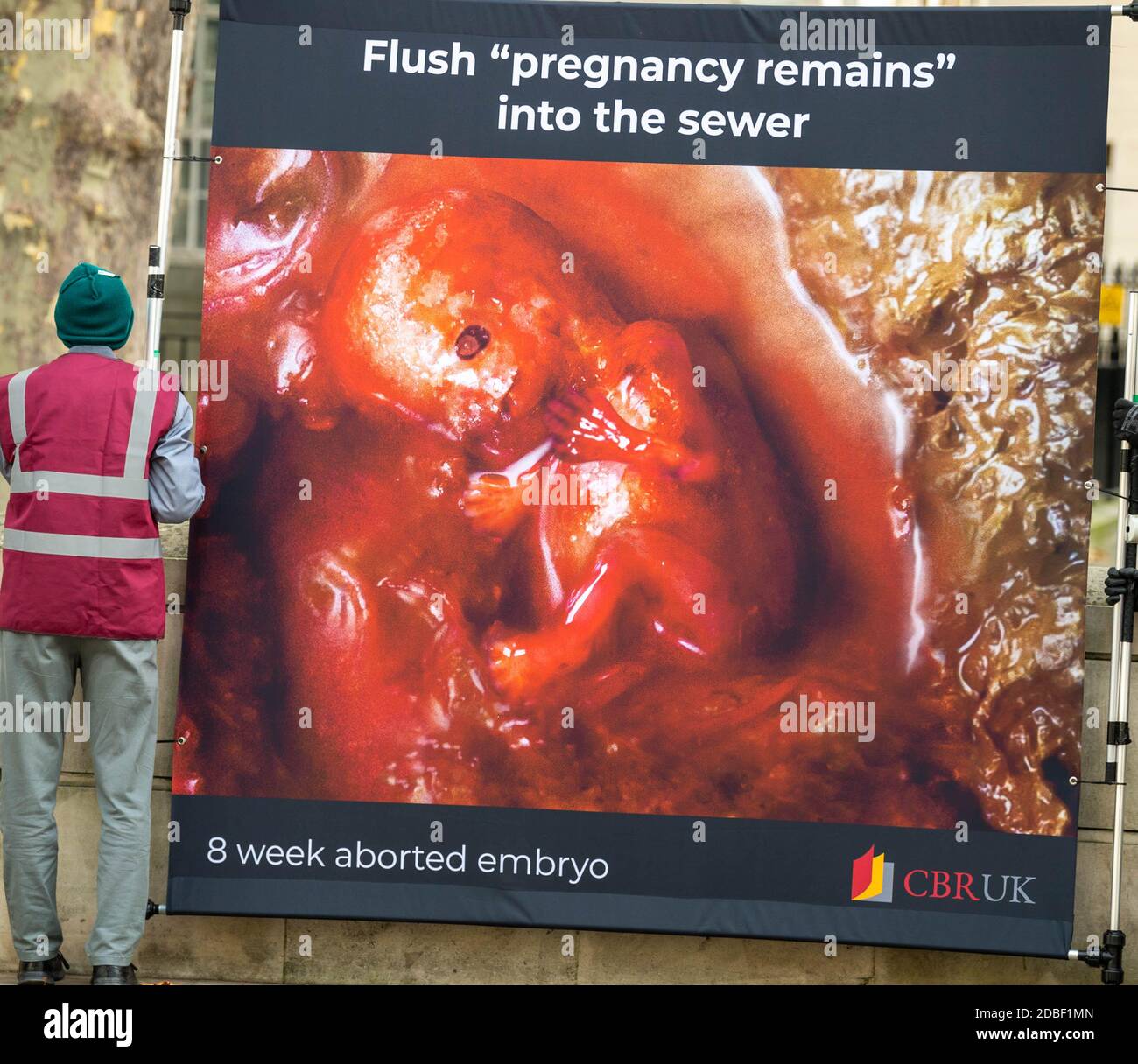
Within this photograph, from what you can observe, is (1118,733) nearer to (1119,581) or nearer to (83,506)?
(1119,581)

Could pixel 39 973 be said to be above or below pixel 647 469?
below

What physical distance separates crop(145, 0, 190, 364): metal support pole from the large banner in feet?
0.53

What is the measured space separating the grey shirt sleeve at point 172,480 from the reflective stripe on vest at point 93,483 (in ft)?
0.15

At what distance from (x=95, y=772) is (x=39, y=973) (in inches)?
25.4

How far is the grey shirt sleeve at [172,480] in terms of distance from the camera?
4.24 metres

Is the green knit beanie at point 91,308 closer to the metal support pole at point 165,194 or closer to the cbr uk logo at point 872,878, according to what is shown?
the metal support pole at point 165,194

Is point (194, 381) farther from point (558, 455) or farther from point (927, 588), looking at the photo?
point (927, 588)

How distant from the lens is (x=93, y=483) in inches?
164
